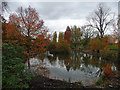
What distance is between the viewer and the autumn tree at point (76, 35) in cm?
3562

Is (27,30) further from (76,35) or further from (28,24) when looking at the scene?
(76,35)

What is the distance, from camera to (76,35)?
1405 inches

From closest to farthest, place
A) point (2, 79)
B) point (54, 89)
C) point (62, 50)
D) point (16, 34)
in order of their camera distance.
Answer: point (2, 79), point (54, 89), point (16, 34), point (62, 50)

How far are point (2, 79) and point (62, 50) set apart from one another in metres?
16.5

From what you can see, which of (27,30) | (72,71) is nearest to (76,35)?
(72,71)

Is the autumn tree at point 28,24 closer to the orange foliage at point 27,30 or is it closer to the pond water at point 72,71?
the orange foliage at point 27,30

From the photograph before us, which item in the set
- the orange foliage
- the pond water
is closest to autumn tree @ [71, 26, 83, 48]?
the pond water

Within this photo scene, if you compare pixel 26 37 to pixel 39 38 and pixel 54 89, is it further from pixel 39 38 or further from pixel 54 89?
pixel 54 89

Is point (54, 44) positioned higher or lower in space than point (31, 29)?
lower

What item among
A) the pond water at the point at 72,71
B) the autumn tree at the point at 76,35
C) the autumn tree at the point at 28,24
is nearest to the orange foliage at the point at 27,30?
the autumn tree at the point at 28,24

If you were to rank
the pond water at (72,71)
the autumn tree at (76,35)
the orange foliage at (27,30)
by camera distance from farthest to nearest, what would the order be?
the autumn tree at (76,35)
the orange foliage at (27,30)
the pond water at (72,71)

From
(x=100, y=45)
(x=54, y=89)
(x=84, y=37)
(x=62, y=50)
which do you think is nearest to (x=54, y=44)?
(x=62, y=50)

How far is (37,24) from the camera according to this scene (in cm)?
577

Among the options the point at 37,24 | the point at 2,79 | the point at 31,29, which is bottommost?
the point at 2,79
